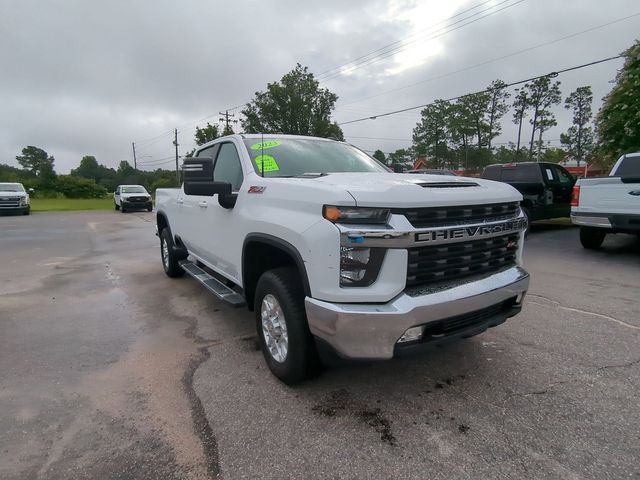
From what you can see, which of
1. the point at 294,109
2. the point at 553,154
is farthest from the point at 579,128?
the point at 294,109

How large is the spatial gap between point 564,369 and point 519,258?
90cm

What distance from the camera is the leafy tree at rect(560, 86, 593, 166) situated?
50981 millimetres

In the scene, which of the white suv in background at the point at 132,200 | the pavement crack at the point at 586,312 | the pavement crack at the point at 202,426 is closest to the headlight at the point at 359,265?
the pavement crack at the point at 202,426

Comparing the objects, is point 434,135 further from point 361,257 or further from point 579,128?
point 361,257

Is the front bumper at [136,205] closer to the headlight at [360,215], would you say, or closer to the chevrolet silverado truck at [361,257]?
the chevrolet silverado truck at [361,257]

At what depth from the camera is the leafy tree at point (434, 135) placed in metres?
63.4

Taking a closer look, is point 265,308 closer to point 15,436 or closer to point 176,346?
point 176,346

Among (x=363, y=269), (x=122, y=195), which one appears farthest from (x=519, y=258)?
(x=122, y=195)

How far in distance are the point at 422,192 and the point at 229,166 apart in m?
2.24

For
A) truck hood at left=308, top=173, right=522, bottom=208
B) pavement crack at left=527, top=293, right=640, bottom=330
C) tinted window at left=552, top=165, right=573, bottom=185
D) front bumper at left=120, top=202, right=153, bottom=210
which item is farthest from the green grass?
truck hood at left=308, top=173, right=522, bottom=208

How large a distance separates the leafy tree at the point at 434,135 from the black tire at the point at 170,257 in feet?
201

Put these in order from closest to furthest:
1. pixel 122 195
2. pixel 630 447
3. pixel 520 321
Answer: pixel 630 447 < pixel 520 321 < pixel 122 195

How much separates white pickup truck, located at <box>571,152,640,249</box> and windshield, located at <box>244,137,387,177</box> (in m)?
4.88

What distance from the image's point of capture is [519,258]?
3.30 m
